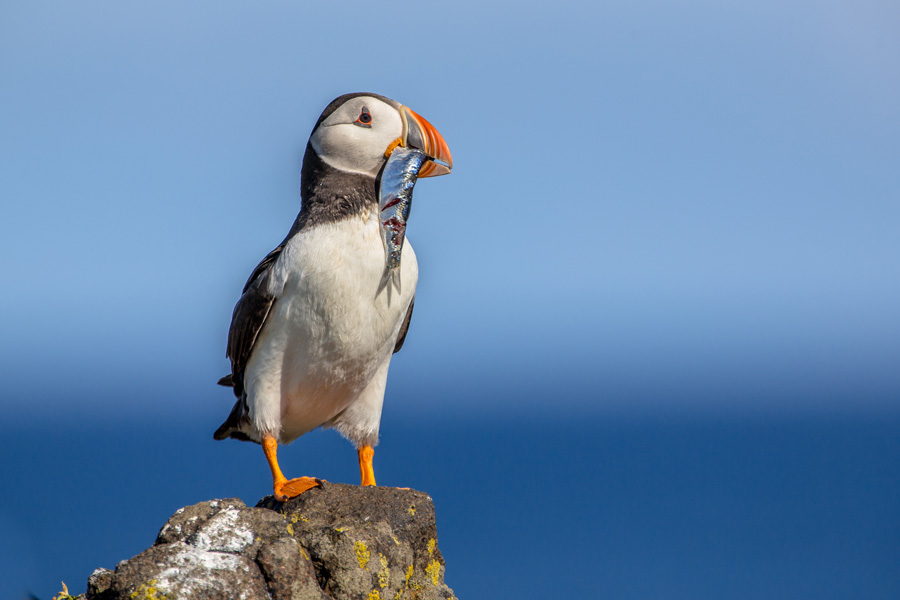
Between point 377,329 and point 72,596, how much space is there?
2533mm

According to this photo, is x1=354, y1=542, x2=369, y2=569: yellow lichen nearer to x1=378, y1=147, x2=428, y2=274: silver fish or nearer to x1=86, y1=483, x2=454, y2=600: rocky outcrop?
x1=86, y1=483, x2=454, y2=600: rocky outcrop

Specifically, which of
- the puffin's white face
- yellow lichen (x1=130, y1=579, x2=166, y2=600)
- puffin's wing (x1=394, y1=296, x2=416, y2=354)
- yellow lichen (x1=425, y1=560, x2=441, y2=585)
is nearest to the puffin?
the puffin's white face

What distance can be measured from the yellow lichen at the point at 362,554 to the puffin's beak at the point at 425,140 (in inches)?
110

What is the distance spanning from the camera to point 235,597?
4156mm

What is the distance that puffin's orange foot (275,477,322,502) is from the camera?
5680 millimetres

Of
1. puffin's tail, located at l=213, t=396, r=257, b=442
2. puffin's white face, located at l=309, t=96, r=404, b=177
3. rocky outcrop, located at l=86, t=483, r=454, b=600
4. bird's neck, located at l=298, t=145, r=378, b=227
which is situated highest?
puffin's white face, located at l=309, t=96, r=404, b=177

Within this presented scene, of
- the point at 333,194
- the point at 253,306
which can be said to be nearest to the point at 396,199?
the point at 333,194

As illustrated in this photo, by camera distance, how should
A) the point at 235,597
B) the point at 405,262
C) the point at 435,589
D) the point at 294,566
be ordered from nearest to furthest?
the point at 235,597, the point at 294,566, the point at 435,589, the point at 405,262

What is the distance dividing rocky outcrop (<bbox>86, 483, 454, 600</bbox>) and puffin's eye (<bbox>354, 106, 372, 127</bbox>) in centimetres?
252

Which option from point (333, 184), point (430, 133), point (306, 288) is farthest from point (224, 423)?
point (430, 133)

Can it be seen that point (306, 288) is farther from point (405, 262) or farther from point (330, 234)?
point (405, 262)

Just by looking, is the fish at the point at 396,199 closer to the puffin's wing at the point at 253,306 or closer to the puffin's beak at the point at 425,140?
the puffin's beak at the point at 425,140

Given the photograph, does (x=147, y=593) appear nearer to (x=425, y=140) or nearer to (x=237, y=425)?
(x=237, y=425)

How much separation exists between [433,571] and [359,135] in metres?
3.00
